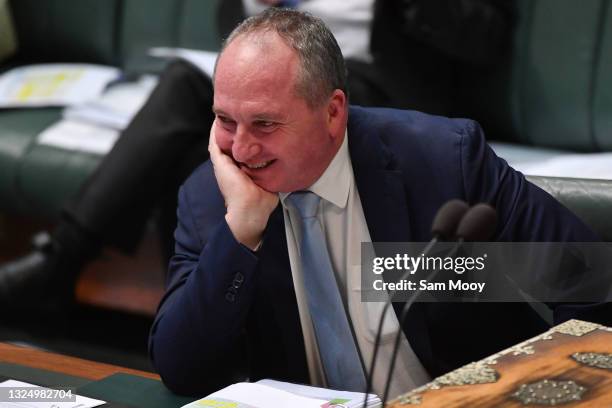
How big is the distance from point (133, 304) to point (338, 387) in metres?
1.77

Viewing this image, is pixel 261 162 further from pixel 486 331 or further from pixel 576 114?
pixel 576 114

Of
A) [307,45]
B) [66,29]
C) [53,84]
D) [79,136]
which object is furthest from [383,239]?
[66,29]

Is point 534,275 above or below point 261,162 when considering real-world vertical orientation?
below

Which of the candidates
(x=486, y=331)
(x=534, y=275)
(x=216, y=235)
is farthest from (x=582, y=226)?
(x=216, y=235)

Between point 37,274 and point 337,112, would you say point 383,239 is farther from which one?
point 37,274

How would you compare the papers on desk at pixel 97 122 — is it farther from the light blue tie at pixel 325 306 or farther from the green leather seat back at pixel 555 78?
the light blue tie at pixel 325 306

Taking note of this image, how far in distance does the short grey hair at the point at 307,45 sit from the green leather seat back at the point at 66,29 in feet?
7.74

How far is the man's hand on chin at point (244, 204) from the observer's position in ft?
4.97

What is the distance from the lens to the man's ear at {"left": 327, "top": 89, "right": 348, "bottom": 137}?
5.15 feet

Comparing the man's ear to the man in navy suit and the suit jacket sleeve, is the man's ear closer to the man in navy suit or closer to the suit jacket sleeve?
the man in navy suit

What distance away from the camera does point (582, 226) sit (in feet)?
5.37

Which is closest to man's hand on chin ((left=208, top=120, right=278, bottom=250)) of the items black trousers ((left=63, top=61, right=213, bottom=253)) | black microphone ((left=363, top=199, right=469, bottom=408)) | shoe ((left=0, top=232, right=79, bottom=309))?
black microphone ((left=363, top=199, right=469, bottom=408))

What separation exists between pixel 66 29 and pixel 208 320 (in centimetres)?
260

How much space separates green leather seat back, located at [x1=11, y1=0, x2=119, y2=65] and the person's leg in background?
0.92m
